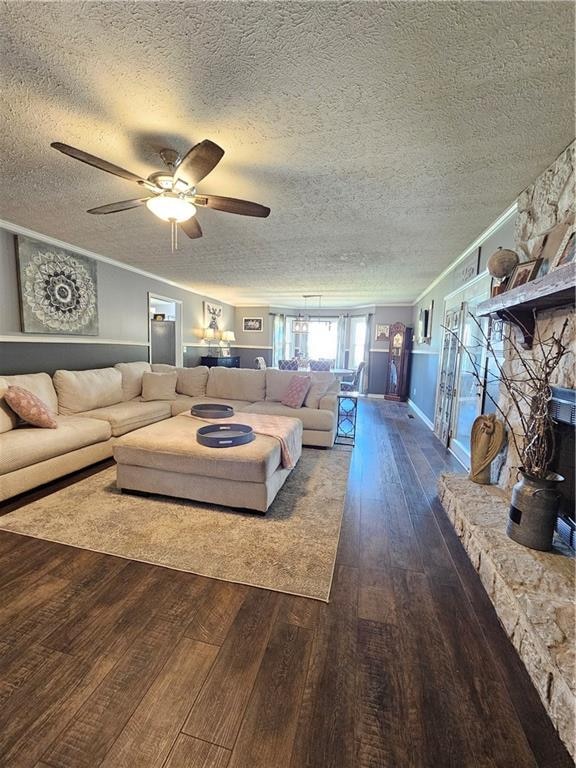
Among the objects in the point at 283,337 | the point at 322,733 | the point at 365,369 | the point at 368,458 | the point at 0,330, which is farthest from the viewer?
the point at 283,337

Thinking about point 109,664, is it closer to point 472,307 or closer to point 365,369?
point 472,307

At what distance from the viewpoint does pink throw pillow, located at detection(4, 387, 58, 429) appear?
2743mm

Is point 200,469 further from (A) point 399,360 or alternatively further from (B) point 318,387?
(A) point 399,360

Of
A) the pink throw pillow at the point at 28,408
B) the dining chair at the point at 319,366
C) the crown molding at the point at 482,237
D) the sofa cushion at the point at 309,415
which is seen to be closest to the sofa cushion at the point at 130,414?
the pink throw pillow at the point at 28,408

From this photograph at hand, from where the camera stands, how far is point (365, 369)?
318 inches

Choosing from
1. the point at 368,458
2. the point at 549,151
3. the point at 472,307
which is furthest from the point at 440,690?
the point at 472,307

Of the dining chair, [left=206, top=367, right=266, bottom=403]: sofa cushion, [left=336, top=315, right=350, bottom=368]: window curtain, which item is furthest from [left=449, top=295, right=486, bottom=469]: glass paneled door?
[left=336, top=315, right=350, bottom=368]: window curtain

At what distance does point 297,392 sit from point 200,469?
2.04m

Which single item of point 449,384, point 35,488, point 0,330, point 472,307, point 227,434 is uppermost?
point 472,307

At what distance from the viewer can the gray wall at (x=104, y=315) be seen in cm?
329

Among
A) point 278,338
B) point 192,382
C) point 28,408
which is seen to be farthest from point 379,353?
point 28,408

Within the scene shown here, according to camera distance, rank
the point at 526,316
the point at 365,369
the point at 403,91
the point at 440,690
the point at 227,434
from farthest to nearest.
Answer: the point at 365,369 → the point at 227,434 → the point at 526,316 → the point at 403,91 → the point at 440,690

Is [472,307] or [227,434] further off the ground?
[472,307]

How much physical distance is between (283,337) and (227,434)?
7124 mm
